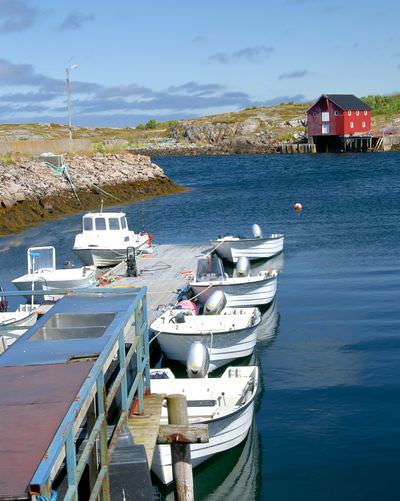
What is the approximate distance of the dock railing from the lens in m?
5.84

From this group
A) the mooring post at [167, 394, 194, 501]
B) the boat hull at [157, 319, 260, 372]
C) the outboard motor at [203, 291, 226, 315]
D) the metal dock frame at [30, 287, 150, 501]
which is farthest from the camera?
the outboard motor at [203, 291, 226, 315]

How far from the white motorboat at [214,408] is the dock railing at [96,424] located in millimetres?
2516

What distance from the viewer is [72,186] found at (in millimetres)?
60844

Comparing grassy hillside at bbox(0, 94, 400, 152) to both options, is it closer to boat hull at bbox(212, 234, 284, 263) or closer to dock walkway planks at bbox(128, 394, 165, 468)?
boat hull at bbox(212, 234, 284, 263)

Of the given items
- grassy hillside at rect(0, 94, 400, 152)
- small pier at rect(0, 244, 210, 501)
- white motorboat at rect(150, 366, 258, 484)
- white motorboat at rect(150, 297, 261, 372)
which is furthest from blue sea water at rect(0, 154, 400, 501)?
grassy hillside at rect(0, 94, 400, 152)

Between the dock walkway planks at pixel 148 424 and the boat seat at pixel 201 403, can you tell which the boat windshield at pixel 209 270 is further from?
the dock walkway planks at pixel 148 424

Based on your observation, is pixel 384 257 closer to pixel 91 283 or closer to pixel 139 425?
pixel 91 283

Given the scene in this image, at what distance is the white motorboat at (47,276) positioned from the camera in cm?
2566

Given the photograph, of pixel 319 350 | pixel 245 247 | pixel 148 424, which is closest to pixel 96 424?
pixel 148 424

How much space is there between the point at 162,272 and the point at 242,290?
4190 mm

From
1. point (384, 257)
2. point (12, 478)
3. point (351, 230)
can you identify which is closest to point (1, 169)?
point (351, 230)

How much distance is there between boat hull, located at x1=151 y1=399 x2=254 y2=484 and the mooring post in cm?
142

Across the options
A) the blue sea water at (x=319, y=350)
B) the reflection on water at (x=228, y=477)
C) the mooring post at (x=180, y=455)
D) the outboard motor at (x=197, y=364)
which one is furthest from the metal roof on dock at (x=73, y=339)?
the outboard motor at (x=197, y=364)

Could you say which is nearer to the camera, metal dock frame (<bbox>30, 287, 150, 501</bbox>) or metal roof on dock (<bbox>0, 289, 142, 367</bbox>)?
metal dock frame (<bbox>30, 287, 150, 501</bbox>)
